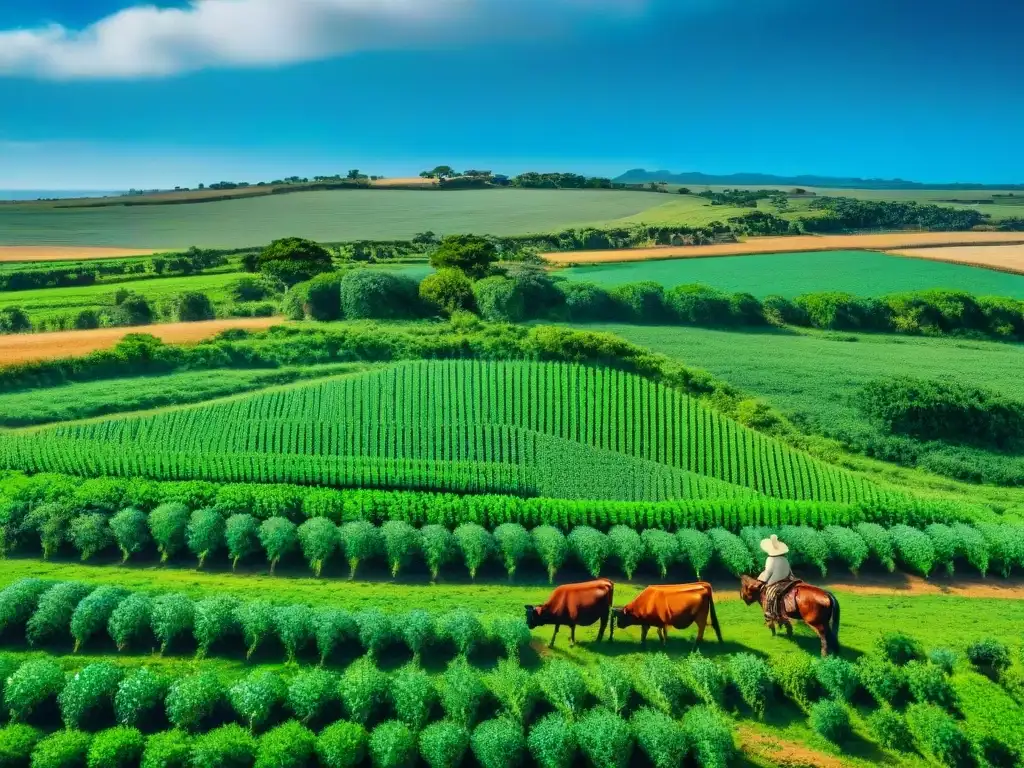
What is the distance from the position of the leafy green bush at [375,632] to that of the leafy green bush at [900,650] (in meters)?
14.5

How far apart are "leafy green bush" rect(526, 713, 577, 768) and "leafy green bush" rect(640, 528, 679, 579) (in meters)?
9.31

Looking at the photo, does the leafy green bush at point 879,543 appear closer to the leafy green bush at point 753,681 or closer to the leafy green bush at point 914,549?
the leafy green bush at point 914,549

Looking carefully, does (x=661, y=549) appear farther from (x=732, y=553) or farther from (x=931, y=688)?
(x=931, y=688)

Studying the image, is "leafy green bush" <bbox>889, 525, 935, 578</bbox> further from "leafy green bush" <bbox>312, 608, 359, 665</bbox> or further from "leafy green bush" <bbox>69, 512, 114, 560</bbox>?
"leafy green bush" <bbox>69, 512, 114, 560</bbox>

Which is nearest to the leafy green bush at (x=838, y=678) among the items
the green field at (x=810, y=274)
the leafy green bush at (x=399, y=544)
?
the leafy green bush at (x=399, y=544)

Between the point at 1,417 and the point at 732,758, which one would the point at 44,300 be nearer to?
the point at 1,417

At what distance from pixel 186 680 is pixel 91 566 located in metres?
11.2

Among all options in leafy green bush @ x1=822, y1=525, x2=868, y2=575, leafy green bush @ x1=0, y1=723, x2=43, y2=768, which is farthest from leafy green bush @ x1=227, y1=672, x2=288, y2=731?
leafy green bush @ x1=822, y1=525, x2=868, y2=575

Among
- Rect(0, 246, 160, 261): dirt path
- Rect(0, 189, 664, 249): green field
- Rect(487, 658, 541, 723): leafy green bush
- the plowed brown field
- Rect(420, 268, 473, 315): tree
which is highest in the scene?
Rect(0, 189, 664, 249): green field

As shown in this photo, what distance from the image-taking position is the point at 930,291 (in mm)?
57594

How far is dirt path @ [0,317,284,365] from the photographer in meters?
44.4

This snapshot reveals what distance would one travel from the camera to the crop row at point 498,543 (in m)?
25.0

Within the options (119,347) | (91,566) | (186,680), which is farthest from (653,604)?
(119,347)

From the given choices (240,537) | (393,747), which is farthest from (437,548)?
(393,747)
